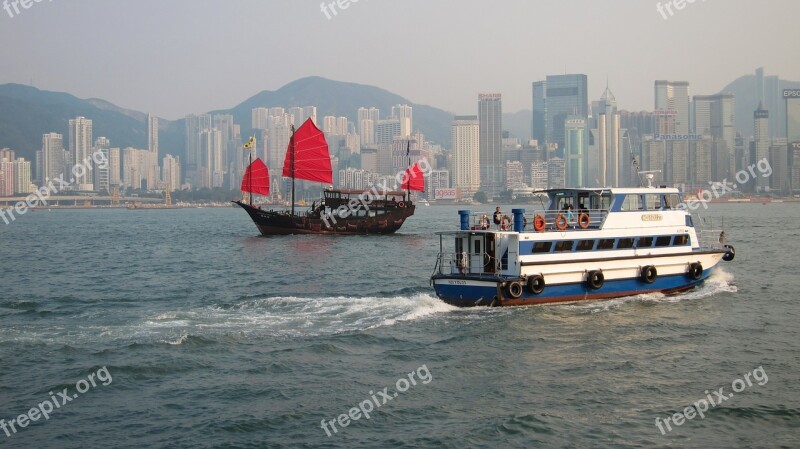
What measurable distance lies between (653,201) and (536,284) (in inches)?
283

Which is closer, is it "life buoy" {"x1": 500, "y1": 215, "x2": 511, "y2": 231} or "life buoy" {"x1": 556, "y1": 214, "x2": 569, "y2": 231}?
"life buoy" {"x1": 556, "y1": 214, "x2": 569, "y2": 231}

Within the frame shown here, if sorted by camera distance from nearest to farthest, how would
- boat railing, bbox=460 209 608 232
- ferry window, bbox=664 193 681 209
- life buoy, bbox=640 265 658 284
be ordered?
boat railing, bbox=460 209 608 232 → life buoy, bbox=640 265 658 284 → ferry window, bbox=664 193 681 209

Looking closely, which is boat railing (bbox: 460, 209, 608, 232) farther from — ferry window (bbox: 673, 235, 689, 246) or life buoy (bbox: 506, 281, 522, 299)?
ferry window (bbox: 673, 235, 689, 246)

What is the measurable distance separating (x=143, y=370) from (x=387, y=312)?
9.70 meters

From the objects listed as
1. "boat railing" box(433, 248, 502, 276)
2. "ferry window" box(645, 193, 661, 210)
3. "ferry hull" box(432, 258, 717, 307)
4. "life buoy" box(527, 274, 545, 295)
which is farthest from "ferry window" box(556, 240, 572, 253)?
"ferry window" box(645, 193, 661, 210)

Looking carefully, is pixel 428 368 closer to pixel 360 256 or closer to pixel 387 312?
pixel 387 312

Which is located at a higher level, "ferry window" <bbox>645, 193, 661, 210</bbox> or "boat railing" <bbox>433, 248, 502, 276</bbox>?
"ferry window" <bbox>645, 193, 661, 210</bbox>

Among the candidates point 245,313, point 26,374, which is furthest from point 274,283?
point 26,374

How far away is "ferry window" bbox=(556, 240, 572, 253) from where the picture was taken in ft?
96.9

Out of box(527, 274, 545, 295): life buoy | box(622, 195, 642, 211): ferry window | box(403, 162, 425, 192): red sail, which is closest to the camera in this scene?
box(527, 274, 545, 295): life buoy

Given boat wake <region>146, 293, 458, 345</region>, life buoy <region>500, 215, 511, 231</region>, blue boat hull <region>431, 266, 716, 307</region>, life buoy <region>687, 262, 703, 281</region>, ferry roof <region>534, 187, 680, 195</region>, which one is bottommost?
boat wake <region>146, 293, 458, 345</region>

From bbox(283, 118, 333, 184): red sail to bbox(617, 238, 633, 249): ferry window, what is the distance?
185 ft

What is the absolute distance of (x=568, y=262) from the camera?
1160 inches

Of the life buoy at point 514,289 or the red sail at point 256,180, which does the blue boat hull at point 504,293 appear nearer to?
the life buoy at point 514,289
